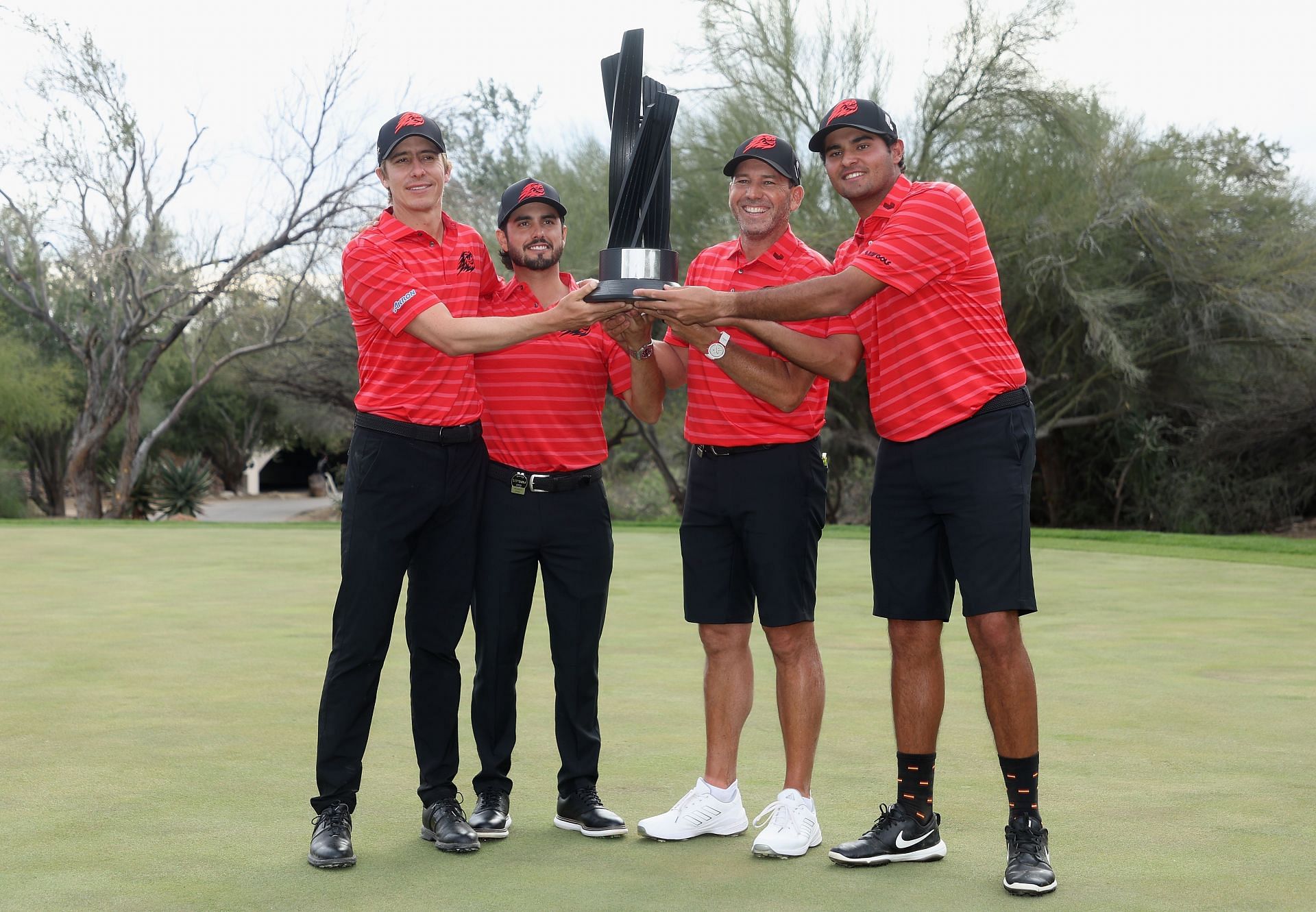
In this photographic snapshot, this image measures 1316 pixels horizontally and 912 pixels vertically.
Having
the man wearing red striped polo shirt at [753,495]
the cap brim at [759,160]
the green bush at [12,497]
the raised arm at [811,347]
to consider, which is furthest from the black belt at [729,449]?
the green bush at [12,497]

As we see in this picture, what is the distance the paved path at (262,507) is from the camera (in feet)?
126

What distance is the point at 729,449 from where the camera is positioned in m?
4.25

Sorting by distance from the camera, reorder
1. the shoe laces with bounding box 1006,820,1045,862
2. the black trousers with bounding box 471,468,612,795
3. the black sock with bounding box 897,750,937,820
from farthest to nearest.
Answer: the black trousers with bounding box 471,468,612,795
the black sock with bounding box 897,750,937,820
the shoe laces with bounding box 1006,820,1045,862

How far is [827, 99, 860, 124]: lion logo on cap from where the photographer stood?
3932 millimetres

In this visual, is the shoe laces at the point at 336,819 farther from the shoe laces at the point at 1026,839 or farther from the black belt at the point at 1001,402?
the black belt at the point at 1001,402

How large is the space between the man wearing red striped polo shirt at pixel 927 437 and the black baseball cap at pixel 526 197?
64 centimetres

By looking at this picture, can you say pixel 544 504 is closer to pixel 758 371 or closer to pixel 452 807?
pixel 758 371

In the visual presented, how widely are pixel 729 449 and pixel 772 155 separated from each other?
922 millimetres

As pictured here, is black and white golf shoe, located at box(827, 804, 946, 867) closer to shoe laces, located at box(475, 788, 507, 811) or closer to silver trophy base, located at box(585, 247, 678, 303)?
shoe laces, located at box(475, 788, 507, 811)

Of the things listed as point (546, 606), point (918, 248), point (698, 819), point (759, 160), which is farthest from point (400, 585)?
point (918, 248)

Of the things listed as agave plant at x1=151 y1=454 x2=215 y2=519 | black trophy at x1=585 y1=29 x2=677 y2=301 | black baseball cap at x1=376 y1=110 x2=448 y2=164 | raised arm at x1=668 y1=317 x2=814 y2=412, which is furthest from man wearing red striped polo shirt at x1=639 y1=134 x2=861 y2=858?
agave plant at x1=151 y1=454 x2=215 y2=519

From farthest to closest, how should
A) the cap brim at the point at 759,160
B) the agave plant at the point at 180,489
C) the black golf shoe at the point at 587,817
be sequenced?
the agave plant at the point at 180,489 < the cap brim at the point at 759,160 < the black golf shoe at the point at 587,817

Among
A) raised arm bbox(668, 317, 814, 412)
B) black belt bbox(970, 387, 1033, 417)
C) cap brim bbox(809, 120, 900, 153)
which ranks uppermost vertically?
cap brim bbox(809, 120, 900, 153)

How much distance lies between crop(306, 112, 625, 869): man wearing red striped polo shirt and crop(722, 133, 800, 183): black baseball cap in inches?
27.4
